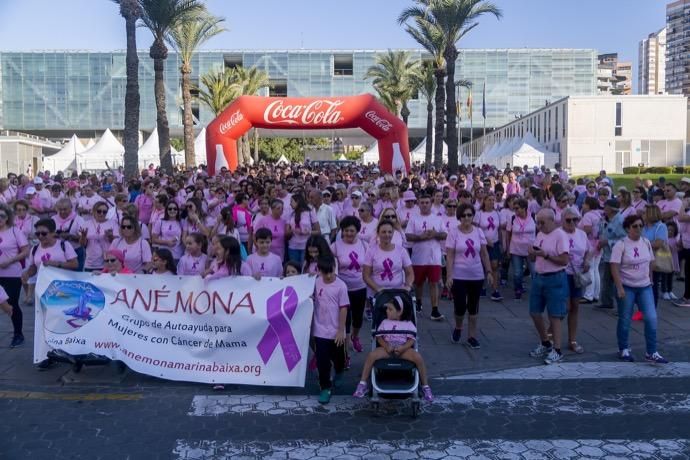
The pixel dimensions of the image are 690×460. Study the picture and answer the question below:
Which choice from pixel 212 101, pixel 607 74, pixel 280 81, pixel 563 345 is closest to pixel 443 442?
pixel 563 345

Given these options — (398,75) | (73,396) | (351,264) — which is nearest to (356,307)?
(351,264)

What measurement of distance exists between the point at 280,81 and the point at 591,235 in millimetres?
75317

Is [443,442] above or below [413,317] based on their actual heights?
below

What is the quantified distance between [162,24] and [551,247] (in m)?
20.9

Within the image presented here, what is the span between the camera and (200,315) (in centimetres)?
693

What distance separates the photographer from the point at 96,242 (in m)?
9.26

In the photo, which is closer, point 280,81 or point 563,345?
point 563,345

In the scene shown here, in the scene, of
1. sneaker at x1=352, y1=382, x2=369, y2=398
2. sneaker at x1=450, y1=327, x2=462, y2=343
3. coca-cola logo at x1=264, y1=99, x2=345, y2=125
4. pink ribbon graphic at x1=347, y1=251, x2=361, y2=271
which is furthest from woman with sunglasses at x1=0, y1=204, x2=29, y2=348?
coca-cola logo at x1=264, y1=99, x2=345, y2=125

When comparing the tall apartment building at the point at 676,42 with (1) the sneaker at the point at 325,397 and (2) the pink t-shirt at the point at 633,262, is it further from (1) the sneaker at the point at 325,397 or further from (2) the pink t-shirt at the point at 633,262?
(1) the sneaker at the point at 325,397

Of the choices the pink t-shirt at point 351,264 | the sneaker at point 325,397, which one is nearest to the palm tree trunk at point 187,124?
the pink t-shirt at point 351,264

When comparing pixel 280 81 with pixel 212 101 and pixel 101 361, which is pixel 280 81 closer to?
pixel 212 101

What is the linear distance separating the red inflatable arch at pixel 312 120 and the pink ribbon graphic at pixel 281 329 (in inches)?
599

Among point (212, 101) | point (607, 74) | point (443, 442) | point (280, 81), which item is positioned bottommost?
point (443, 442)

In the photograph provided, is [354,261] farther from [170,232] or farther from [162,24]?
[162,24]
